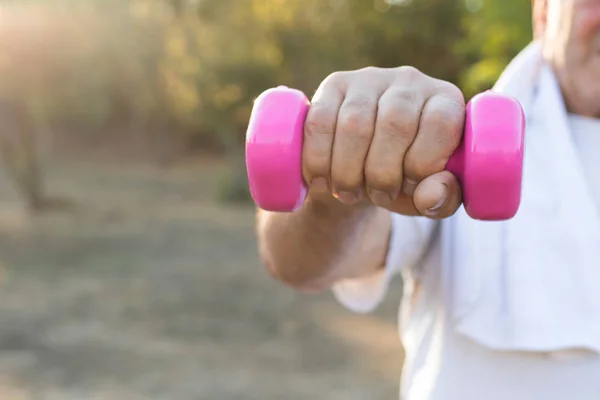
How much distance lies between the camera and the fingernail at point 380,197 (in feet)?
2.10

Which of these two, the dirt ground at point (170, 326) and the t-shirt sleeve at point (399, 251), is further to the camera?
the dirt ground at point (170, 326)

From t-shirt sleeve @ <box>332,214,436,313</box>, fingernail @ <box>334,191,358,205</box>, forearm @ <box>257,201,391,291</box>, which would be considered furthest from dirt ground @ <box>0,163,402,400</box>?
fingernail @ <box>334,191,358,205</box>

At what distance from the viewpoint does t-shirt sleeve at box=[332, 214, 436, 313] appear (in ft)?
3.33

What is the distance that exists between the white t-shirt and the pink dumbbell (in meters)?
0.38

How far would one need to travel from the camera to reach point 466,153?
613 millimetres

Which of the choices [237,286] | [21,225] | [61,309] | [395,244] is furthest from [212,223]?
[395,244]

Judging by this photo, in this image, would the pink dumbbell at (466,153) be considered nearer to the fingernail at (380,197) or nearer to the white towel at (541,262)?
the fingernail at (380,197)

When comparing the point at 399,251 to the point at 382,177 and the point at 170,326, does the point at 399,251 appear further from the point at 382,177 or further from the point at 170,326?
the point at 170,326

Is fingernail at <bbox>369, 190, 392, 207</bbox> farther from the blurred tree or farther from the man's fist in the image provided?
the blurred tree

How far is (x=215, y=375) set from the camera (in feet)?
12.6

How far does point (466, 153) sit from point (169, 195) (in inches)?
394

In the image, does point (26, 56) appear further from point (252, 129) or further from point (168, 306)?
point (252, 129)

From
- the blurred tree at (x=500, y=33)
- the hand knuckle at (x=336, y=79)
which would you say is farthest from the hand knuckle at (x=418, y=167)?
the blurred tree at (x=500, y=33)

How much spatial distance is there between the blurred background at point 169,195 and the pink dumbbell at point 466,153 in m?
3.11
